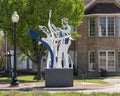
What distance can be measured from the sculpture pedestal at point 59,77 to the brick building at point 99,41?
57.6ft

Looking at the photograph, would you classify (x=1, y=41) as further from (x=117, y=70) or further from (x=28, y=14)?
(x=28, y=14)

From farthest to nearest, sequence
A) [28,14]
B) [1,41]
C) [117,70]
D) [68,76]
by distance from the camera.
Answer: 1. [1,41]
2. [117,70]
3. [28,14]
4. [68,76]

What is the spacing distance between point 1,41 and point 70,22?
29.2m

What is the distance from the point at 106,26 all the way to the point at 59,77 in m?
18.3

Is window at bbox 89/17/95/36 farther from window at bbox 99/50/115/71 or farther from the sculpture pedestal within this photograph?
the sculpture pedestal

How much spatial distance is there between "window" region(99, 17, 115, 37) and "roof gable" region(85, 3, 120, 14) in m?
0.81

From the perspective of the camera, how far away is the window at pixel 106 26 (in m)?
43.4

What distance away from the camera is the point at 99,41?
43781 millimetres

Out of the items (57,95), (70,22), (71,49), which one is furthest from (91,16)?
(57,95)

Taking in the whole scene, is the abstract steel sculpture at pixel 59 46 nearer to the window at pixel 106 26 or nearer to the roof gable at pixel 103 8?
the window at pixel 106 26

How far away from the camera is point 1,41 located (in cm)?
6312

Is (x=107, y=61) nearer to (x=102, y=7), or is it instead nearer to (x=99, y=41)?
(x=99, y=41)

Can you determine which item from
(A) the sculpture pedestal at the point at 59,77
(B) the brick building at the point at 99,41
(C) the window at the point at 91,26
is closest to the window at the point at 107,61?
(B) the brick building at the point at 99,41

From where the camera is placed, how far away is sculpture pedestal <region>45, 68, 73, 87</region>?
86.0 feet
